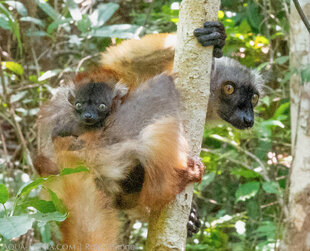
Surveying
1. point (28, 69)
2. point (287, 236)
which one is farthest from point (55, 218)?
point (28, 69)

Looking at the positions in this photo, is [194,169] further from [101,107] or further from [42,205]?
[42,205]

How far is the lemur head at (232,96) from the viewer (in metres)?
4.57

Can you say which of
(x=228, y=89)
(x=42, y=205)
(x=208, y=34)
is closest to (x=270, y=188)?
(x=228, y=89)

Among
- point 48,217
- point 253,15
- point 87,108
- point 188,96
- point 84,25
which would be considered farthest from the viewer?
point 253,15

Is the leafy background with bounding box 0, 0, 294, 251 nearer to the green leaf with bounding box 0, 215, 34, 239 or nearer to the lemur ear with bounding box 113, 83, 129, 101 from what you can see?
the lemur ear with bounding box 113, 83, 129, 101

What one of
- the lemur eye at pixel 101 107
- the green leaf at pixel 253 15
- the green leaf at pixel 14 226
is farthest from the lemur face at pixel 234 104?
the green leaf at pixel 14 226

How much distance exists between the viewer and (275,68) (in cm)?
718

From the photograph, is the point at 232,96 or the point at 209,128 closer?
the point at 232,96

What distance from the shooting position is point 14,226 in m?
2.14

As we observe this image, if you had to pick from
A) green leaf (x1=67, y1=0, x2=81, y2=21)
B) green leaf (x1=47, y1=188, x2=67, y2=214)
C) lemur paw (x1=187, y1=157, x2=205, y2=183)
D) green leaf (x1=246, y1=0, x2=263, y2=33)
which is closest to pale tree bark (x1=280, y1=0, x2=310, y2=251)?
green leaf (x1=246, y1=0, x2=263, y2=33)

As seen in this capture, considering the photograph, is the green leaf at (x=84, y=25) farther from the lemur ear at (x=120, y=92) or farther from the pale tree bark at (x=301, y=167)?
the pale tree bark at (x=301, y=167)

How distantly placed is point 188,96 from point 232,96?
1.65m

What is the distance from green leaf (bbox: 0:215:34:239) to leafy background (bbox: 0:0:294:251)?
2.13 m

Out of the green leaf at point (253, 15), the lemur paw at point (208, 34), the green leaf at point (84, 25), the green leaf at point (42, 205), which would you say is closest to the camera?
the green leaf at point (42, 205)
